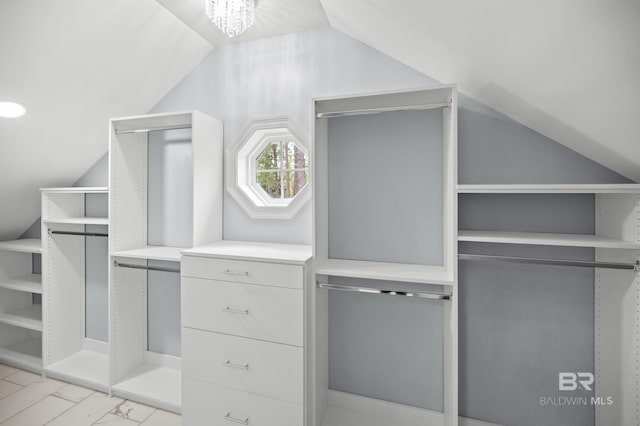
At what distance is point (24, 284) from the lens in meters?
2.68

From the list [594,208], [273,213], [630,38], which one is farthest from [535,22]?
[273,213]

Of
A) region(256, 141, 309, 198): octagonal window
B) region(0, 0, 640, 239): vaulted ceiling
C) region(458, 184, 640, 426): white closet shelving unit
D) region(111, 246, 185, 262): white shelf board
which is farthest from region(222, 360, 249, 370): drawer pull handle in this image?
region(0, 0, 640, 239): vaulted ceiling

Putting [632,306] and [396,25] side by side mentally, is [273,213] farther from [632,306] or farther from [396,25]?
[632,306]

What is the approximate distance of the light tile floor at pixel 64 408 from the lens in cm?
202

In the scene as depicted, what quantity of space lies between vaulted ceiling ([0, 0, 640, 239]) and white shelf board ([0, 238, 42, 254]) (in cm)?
20

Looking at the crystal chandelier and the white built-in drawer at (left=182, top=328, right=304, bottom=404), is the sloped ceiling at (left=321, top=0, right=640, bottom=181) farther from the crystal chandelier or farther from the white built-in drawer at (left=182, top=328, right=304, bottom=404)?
the white built-in drawer at (left=182, top=328, right=304, bottom=404)

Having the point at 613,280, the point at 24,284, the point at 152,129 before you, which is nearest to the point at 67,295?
the point at 24,284

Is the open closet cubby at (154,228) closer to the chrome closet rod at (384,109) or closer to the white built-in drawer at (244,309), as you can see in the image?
the white built-in drawer at (244,309)

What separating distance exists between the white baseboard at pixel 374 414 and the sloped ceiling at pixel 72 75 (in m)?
2.73

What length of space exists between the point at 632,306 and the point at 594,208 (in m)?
0.52

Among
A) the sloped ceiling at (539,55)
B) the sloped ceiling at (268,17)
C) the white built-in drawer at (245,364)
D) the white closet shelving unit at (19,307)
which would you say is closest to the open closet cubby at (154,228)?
the white built-in drawer at (245,364)

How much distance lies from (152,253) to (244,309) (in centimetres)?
99

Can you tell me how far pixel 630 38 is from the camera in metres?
0.88

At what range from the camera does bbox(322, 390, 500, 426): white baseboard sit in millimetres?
1943
